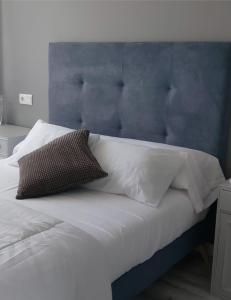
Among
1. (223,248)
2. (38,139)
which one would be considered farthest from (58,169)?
(223,248)

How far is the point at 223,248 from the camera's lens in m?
2.07

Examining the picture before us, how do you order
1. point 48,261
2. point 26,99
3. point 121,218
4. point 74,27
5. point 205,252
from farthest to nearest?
point 26,99
point 74,27
point 205,252
point 121,218
point 48,261

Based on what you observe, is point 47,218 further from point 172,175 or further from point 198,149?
point 198,149

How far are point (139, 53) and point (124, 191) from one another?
930mm

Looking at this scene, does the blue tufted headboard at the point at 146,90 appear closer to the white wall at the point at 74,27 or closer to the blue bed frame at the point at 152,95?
the blue bed frame at the point at 152,95

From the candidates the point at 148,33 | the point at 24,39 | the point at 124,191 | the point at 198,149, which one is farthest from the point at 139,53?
the point at 24,39

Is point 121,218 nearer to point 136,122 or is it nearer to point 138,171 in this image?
point 138,171

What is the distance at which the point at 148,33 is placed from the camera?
2549 millimetres

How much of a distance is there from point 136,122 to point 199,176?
23.3 inches

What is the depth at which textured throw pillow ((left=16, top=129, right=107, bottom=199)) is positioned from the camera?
2.05m

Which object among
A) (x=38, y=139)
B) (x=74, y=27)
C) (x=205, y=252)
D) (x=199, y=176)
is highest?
(x=74, y=27)

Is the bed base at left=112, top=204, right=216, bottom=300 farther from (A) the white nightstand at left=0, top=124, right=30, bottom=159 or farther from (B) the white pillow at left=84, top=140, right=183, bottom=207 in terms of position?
(A) the white nightstand at left=0, top=124, right=30, bottom=159

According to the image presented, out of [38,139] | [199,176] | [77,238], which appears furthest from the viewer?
[38,139]

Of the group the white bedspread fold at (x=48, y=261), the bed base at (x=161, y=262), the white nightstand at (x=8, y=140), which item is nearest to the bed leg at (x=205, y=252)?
the bed base at (x=161, y=262)
